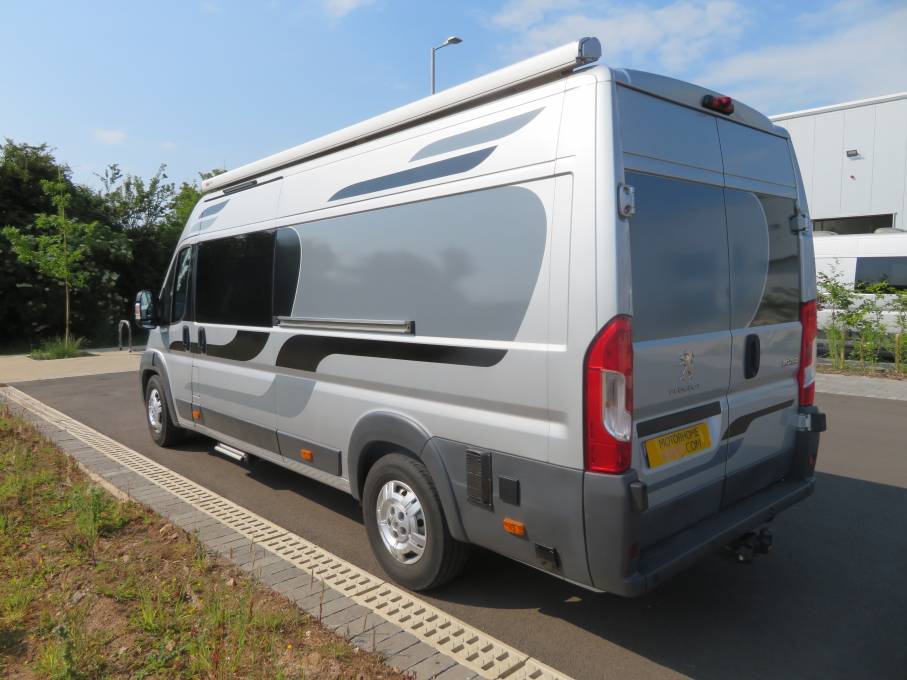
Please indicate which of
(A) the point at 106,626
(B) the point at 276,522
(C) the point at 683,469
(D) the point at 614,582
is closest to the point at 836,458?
(C) the point at 683,469

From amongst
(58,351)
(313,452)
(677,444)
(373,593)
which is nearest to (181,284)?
(313,452)

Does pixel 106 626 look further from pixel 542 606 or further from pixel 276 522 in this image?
pixel 542 606

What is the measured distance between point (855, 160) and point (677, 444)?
23.8 meters

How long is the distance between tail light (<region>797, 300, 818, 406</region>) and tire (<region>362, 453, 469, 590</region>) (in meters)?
2.18

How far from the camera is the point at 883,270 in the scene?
45.5 ft

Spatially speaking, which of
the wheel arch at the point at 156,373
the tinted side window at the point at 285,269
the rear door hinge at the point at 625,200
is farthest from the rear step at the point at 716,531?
the wheel arch at the point at 156,373

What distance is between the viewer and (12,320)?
19234 millimetres

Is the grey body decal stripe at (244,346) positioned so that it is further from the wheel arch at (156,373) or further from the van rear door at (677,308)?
the van rear door at (677,308)

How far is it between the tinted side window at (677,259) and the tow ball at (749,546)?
106cm

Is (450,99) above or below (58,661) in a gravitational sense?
above

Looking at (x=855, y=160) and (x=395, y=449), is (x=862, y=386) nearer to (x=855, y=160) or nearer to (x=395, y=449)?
(x=395, y=449)

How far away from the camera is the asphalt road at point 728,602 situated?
3.03 m

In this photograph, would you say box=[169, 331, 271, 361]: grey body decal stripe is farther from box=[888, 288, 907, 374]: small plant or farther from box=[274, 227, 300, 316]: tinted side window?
box=[888, 288, 907, 374]: small plant

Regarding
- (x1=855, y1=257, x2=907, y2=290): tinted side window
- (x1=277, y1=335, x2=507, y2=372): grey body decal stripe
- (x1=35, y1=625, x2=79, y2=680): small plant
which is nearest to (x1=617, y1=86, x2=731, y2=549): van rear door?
(x1=277, y1=335, x2=507, y2=372): grey body decal stripe
